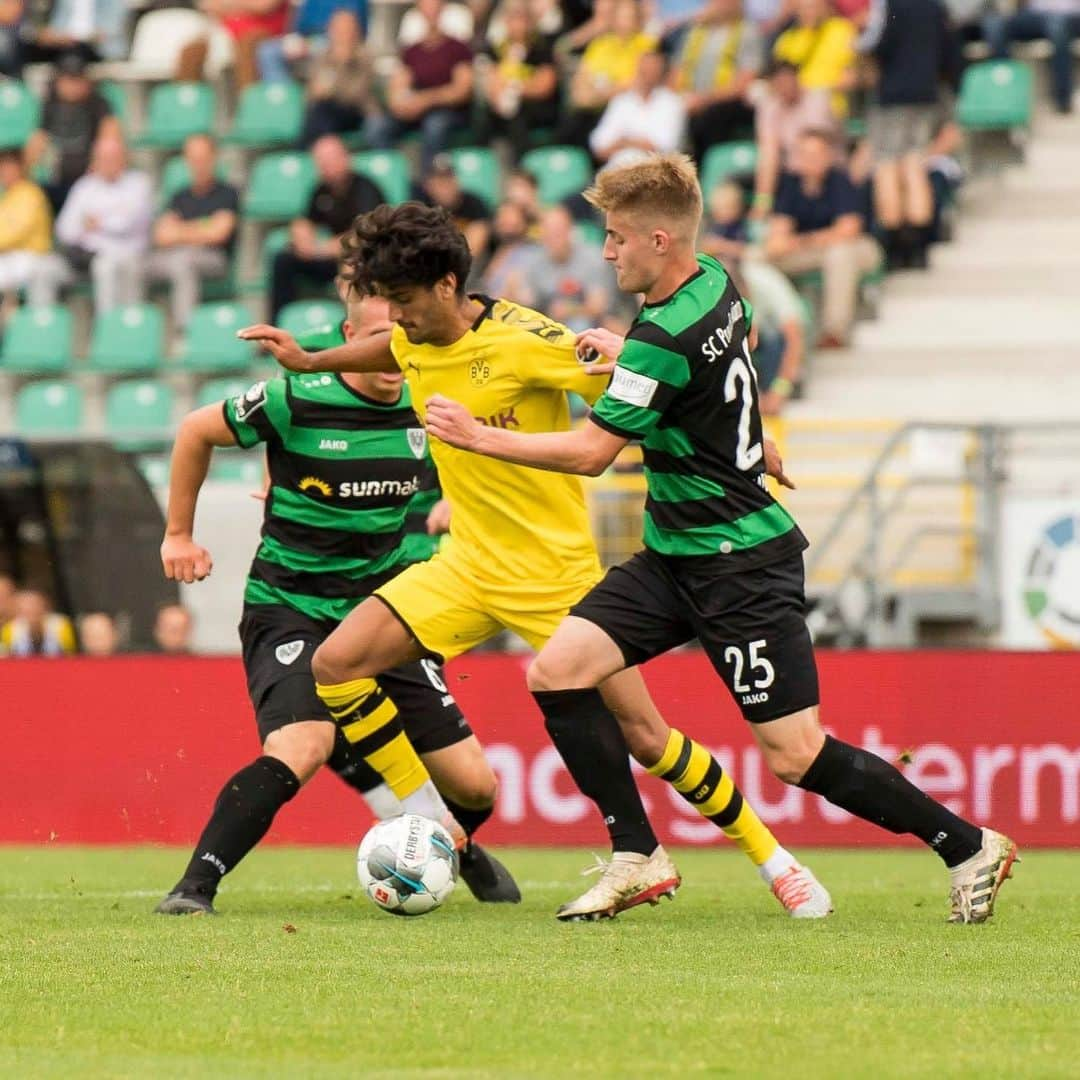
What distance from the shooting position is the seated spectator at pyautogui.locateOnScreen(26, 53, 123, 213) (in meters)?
19.0

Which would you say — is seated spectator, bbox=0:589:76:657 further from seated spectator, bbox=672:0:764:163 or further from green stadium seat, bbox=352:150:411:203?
seated spectator, bbox=672:0:764:163

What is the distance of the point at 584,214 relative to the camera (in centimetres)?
1706

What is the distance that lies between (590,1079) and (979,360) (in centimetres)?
1232

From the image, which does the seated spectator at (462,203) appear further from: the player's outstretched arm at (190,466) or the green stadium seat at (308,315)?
the player's outstretched arm at (190,466)

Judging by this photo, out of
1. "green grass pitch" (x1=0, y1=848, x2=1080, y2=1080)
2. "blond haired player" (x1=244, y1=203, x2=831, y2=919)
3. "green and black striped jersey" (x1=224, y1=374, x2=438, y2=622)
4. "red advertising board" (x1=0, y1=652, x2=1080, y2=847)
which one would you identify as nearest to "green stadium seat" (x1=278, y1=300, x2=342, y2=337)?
"red advertising board" (x1=0, y1=652, x2=1080, y2=847)

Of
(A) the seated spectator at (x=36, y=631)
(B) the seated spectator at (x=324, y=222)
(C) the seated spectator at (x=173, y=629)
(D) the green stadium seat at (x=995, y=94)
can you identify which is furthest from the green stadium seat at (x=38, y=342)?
(D) the green stadium seat at (x=995, y=94)

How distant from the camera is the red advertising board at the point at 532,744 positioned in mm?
11664

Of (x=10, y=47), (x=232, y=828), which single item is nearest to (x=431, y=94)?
(x=10, y=47)

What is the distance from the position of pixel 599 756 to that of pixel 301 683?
123cm

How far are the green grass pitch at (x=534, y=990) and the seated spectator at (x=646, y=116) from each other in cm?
938

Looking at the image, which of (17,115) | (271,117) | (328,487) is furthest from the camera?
(17,115)

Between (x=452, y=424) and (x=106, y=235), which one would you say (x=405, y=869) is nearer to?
(x=452, y=424)

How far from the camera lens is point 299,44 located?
64.3 feet

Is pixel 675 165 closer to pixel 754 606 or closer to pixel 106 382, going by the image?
pixel 754 606
